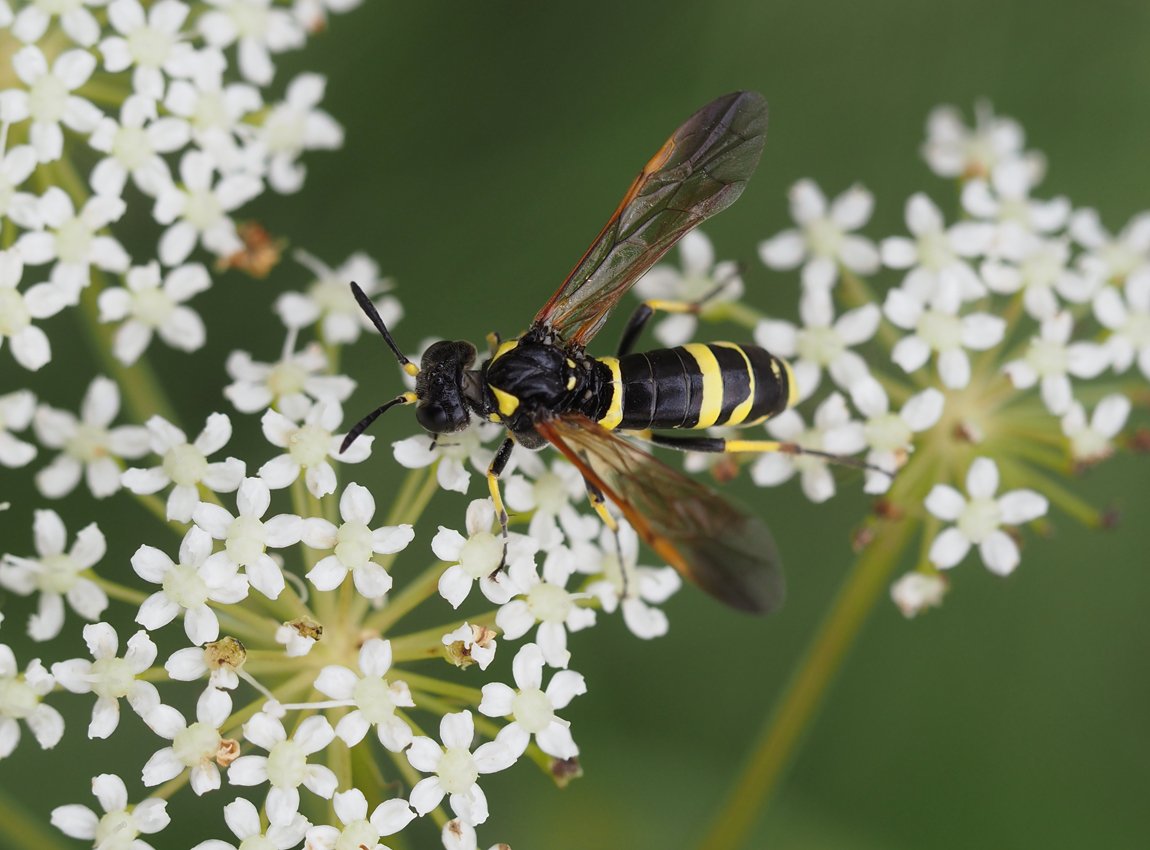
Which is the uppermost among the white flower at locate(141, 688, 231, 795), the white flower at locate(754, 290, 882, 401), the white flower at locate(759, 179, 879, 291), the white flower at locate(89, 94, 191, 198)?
the white flower at locate(759, 179, 879, 291)

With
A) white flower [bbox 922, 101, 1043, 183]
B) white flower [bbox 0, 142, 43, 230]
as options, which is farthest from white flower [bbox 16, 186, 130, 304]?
Answer: white flower [bbox 922, 101, 1043, 183]

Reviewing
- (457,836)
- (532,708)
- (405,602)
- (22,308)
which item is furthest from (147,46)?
(457,836)

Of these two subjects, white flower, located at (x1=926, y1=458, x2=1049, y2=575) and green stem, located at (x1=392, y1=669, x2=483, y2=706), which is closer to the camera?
green stem, located at (x1=392, y1=669, x2=483, y2=706)

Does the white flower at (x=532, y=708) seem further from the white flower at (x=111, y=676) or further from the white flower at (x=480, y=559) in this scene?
Answer: the white flower at (x=111, y=676)

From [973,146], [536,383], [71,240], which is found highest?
[973,146]

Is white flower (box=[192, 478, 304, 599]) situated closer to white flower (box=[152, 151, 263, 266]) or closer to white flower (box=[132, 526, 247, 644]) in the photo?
white flower (box=[132, 526, 247, 644])

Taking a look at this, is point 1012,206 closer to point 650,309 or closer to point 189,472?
point 650,309

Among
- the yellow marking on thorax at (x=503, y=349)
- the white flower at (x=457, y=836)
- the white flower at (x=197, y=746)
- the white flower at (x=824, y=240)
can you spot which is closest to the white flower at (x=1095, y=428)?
the white flower at (x=824, y=240)
